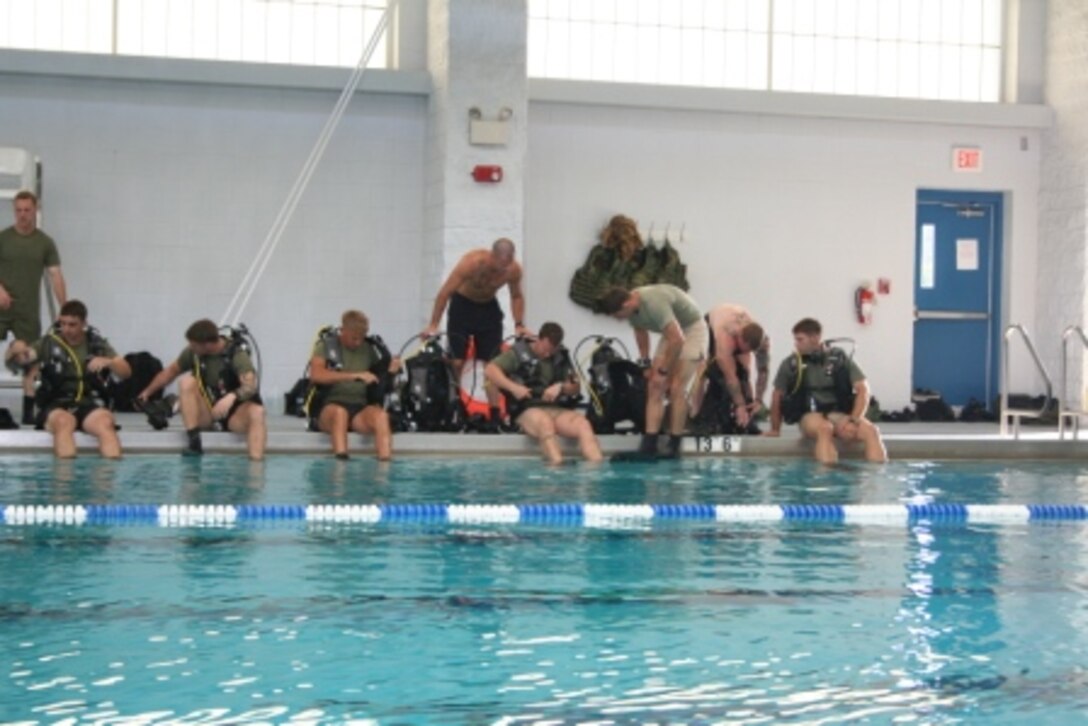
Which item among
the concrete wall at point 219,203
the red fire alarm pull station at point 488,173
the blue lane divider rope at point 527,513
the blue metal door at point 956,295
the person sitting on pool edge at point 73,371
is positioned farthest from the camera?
the blue metal door at point 956,295

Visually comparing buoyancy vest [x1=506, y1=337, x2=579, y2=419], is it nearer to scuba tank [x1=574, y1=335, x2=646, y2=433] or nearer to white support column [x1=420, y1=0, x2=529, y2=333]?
scuba tank [x1=574, y1=335, x2=646, y2=433]

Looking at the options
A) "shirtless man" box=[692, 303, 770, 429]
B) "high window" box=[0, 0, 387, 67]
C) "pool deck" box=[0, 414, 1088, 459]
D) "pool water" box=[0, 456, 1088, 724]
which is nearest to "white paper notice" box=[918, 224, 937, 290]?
"pool deck" box=[0, 414, 1088, 459]

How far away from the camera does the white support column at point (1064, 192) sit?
59.4 ft

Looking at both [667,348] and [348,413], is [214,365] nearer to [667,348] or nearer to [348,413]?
[348,413]

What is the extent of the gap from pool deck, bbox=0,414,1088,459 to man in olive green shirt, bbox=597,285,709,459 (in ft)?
A: 0.94

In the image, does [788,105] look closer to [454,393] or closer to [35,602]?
[454,393]

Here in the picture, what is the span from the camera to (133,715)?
525cm

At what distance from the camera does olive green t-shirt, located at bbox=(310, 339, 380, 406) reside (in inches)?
506

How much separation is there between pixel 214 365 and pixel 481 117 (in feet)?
14.1

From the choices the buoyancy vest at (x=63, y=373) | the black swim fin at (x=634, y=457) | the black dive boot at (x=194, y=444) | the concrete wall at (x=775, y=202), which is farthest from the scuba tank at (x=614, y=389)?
the buoyancy vest at (x=63, y=373)

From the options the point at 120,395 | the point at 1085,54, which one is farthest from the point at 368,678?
the point at 1085,54

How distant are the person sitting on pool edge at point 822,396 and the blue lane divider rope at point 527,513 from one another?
9.24 feet

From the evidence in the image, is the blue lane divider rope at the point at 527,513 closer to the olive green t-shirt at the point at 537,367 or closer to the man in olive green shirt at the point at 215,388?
the man in olive green shirt at the point at 215,388

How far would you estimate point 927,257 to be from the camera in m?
18.8
